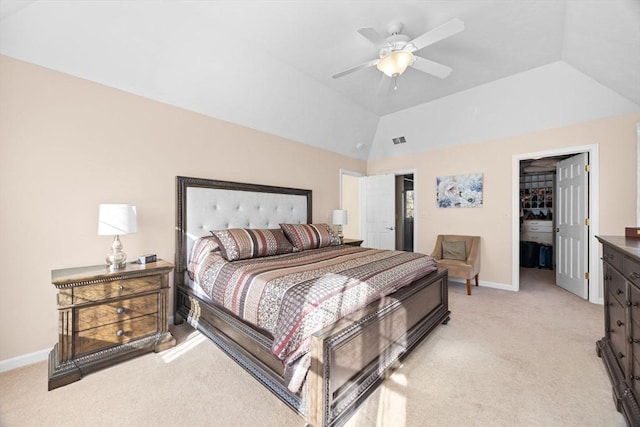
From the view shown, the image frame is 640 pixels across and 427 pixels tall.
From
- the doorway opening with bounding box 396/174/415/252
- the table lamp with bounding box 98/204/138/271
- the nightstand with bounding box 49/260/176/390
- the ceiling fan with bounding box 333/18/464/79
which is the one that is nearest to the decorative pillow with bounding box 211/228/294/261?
the nightstand with bounding box 49/260/176/390

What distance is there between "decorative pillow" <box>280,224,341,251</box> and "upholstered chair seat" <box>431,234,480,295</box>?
185 centimetres

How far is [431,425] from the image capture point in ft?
4.88

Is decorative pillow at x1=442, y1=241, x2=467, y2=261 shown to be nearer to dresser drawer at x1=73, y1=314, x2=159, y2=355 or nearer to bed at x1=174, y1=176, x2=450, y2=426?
bed at x1=174, y1=176, x2=450, y2=426

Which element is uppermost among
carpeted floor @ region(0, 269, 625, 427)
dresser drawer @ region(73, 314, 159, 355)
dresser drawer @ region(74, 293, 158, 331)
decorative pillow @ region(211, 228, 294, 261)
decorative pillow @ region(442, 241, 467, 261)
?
decorative pillow @ region(211, 228, 294, 261)

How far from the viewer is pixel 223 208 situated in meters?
3.24

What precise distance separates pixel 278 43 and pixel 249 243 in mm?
2149

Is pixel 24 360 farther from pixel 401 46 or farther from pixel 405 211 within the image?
pixel 405 211

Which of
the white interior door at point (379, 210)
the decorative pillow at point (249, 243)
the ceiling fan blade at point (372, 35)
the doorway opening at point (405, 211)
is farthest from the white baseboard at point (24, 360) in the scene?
the doorway opening at point (405, 211)

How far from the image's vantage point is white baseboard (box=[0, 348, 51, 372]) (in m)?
1.99

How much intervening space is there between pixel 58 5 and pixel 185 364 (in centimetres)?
292

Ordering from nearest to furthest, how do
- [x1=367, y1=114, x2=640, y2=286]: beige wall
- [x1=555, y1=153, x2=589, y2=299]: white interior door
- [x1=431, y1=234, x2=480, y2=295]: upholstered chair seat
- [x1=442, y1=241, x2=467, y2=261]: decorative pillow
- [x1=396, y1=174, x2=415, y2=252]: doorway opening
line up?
[x1=367, y1=114, x2=640, y2=286]: beige wall → [x1=555, y1=153, x2=589, y2=299]: white interior door → [x1=431, y1=234, x2=480, y2=295]: upholstered chair seat → [x1=442, y1=241, x2=467, y2=261]: decorative pillow → [x1=396, y1=174, x2=415, y2=252]: doorway opening

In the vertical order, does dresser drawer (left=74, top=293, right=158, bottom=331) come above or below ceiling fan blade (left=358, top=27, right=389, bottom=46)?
below

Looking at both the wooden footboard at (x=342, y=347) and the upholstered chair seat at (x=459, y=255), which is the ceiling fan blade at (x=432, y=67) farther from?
the upholstered chair seat at (x=459, y=255)

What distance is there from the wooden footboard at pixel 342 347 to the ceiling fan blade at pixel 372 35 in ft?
6.91
